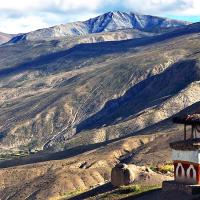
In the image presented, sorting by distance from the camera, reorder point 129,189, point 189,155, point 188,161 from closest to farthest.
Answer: point 189,155 < point 188,161 < point 129,189

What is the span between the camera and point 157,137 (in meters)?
120

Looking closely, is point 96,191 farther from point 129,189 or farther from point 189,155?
point 189,155

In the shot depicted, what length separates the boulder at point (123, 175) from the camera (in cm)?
4572

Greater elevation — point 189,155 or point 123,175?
point 189,155

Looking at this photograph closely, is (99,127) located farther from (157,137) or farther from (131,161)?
(131,161)

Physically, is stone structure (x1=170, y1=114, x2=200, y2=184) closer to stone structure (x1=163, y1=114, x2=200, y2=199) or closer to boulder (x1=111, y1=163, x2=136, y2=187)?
stone structure (x1=163, y1=114, x2=200, y2=199)

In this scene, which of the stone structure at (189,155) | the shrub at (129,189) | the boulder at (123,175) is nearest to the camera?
the stone structure at (189,155)

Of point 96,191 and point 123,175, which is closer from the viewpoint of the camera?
point 123,175

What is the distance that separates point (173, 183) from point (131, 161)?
6833cm

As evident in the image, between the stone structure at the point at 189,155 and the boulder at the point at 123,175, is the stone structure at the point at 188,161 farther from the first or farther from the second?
the boulder at the point at 123,175

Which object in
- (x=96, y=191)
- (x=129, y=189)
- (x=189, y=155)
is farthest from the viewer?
(x=96, y=191)

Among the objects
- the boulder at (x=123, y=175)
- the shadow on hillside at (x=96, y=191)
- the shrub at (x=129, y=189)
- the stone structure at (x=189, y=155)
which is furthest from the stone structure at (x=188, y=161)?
the shadow on hillside at (x=96, y=191)

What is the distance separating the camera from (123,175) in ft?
151

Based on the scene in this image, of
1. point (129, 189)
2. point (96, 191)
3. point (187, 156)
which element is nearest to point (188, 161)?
point (187, 156)
